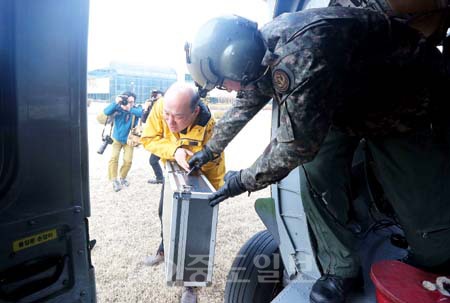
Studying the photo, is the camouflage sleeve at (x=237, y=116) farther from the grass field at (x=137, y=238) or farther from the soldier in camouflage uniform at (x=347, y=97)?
the grass field at (x=137, y=238)

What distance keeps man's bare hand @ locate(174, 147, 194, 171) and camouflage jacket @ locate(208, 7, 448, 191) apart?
3.22 ft

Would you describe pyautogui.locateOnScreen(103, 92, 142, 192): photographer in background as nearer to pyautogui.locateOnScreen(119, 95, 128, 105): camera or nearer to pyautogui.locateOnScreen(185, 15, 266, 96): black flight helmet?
pyautogui.locateOnScreen(119, 95, 128, 105): camera

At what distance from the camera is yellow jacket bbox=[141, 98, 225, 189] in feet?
8.61

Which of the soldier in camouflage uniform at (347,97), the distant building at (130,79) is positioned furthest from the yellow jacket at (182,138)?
the distant building at (130,79)

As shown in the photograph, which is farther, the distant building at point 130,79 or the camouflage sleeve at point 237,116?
the distant building at point 130,79

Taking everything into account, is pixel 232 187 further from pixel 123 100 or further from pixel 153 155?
pixel 123 100

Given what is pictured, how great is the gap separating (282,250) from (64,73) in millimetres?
1475

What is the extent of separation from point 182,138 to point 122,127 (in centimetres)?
366

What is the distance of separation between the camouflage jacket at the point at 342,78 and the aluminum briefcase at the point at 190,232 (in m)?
0.56

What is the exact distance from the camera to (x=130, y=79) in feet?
62.4

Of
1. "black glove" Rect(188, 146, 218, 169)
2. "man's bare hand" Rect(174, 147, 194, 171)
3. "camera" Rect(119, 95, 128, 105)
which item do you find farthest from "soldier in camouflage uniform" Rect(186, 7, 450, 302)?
"camera" Rect(119, 95, 128, 105)

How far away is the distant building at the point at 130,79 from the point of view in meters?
18.9

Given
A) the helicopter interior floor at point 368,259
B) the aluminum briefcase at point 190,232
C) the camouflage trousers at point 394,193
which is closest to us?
the camouflage trousers at point 394,193

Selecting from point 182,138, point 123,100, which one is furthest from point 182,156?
point 123,100
